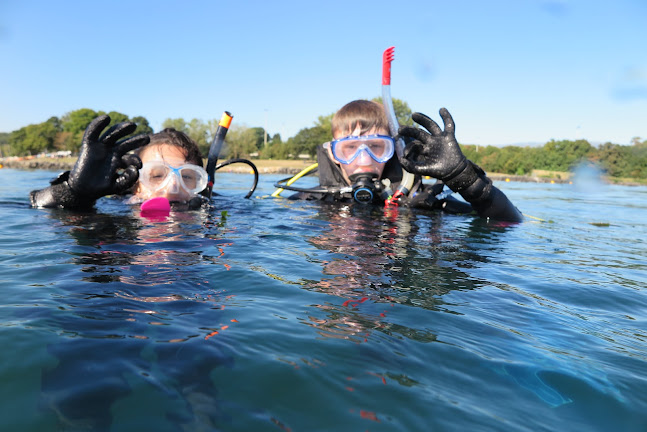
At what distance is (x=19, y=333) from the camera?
130 centimetres

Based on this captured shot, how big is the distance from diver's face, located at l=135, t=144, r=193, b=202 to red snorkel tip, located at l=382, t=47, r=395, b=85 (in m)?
2.46

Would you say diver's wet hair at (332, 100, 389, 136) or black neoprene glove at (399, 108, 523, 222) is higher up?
diver's wet hair at (332, 100, 389, 136)

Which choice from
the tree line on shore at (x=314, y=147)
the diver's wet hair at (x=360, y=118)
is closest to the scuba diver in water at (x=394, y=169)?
the diver's wet hair at (x=360, y=118)

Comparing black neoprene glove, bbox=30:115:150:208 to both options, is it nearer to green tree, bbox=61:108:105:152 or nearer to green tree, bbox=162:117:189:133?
green tree, bbox=162:117:189:133

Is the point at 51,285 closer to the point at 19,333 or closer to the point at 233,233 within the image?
the point at 19,333

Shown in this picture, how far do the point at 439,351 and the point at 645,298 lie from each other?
5.04 feet

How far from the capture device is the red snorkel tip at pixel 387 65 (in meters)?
4.88

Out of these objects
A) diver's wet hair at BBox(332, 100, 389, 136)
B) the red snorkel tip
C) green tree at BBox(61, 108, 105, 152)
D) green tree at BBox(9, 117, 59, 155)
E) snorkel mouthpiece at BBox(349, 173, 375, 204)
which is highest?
green tree at BBox(61, 108, 105, 152)

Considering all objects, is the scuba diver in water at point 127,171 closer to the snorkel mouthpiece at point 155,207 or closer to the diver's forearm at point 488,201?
the snorkel mouthpiece at point 155,207

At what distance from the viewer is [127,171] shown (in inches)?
151

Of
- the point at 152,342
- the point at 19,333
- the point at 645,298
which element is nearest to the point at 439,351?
the point at 152,342

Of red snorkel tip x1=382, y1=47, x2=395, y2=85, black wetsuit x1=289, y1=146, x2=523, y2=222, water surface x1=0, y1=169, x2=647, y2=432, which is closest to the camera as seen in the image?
water surface x1=0, y1=169, x2=647, y2=432

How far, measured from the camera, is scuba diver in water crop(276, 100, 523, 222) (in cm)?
376

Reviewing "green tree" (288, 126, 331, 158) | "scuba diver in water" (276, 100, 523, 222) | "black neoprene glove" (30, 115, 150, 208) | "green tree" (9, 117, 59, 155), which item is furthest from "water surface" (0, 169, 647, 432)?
"green tree" (9, 117, 59, 155)
